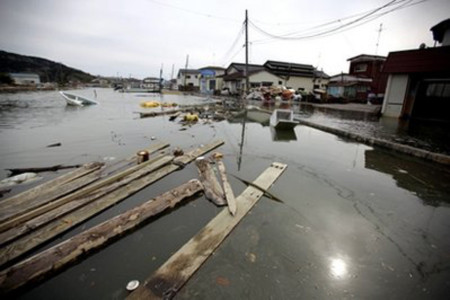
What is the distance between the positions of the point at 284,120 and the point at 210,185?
6.14m

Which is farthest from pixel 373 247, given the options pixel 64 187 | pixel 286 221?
pixel 64 187

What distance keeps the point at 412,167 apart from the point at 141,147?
7725 mm

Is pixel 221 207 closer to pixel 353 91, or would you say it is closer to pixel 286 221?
pixel 286 221

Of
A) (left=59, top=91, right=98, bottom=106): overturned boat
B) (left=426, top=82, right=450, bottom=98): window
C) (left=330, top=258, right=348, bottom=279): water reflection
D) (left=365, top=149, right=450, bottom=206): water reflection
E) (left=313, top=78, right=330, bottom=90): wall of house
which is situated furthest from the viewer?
(left=313, top=78, right=330, bottom=90): wall of house

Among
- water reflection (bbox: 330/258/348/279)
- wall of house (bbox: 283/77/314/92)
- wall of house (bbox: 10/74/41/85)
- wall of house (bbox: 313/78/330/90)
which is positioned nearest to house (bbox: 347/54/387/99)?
wall of house (bbox: 313/78/330/90)

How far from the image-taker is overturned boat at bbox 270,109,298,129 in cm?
894

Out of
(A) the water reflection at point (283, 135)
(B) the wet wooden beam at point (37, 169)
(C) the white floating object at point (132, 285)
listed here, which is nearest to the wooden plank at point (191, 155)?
(B) the wet wooden beam at point (37, 169)

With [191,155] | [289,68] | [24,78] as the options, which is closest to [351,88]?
[289,68]

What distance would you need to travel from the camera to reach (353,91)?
1119 inches

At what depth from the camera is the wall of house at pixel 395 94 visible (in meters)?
12.7

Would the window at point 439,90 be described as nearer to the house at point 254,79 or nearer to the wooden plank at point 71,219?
the wooden plank at point 71,219

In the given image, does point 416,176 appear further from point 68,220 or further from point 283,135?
point 68,220

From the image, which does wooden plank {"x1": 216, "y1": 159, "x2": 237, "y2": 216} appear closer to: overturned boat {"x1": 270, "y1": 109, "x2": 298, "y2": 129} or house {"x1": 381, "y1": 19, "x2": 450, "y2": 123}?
overturned boat {"x1": 270, "y1": 109, "x2": 298, "y2": 129}

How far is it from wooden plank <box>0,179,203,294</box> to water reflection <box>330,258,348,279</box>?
231 centimetres
